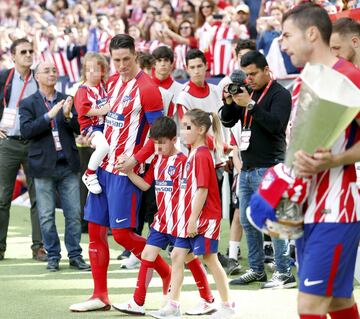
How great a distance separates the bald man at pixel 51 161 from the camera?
959 cm

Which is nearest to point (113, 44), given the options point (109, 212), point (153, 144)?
point (153, 144)

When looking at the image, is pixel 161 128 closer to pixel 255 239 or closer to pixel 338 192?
pixel 255 239

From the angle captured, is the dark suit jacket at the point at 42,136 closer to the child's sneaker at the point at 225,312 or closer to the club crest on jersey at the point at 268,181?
the child's sneaker at the point at 225,312

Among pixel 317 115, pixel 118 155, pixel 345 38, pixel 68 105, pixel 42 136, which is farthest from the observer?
pixel 42 136

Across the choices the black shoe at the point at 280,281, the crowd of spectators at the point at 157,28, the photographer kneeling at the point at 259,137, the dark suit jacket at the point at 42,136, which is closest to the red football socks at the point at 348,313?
the photographer kneeling at the point at 259,137

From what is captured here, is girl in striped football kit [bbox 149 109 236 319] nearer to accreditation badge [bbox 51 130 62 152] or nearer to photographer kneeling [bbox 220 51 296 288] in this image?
photographer kneeling [bbox 220 51 296 288]

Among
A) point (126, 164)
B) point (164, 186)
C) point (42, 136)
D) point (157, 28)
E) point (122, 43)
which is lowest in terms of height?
point (164, 186)

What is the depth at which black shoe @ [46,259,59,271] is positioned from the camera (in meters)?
9.48

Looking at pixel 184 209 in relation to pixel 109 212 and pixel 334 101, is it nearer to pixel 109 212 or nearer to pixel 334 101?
pixel 109 212

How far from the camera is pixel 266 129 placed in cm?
826

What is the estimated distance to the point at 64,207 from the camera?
9789 millimetres

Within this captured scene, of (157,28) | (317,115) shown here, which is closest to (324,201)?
(317,115)

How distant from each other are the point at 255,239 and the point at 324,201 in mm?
3928

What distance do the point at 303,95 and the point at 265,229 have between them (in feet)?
2.29
